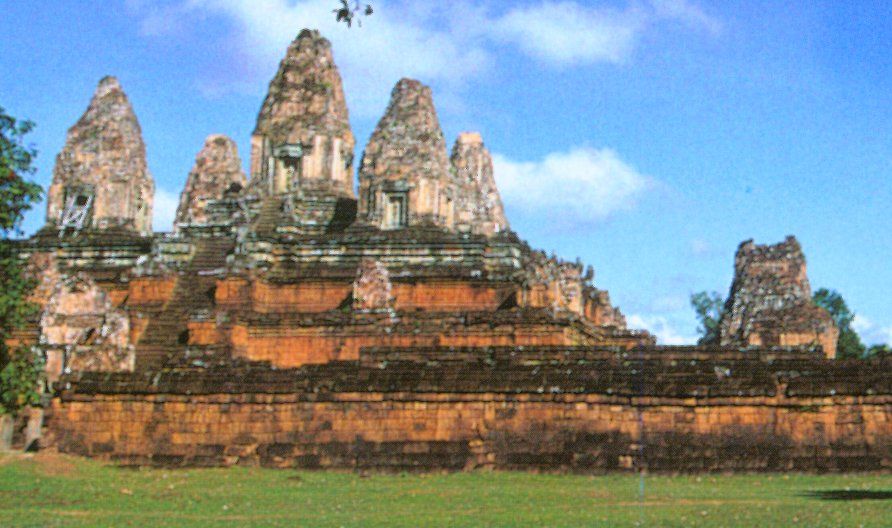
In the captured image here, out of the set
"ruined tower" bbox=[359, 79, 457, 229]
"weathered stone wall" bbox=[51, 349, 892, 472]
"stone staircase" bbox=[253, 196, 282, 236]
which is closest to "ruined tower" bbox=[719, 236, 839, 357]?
"ruined tower" bbox=[359, 79, 457, 229]

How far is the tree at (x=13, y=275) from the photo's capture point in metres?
23.0

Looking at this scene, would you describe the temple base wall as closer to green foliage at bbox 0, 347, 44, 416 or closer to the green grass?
the green grass

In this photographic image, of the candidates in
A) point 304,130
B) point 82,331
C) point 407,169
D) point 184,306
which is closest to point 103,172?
point 304,130

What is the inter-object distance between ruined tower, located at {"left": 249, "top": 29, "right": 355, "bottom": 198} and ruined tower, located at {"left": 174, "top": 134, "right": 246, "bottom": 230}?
5.42m

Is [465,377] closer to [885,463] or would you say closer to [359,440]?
[359,440]

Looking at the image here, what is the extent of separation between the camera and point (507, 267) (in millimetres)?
36094

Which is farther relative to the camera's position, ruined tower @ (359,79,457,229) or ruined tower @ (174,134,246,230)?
ruined tower @ (174,134,246,230)

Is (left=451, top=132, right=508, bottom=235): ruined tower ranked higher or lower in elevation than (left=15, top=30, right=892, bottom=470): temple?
higher

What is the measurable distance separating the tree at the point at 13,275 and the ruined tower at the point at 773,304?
1944cm

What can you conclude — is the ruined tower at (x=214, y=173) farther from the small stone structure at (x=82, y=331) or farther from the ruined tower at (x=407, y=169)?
the small stone structure at (x=82, y=331)

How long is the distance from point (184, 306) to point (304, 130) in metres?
9.49

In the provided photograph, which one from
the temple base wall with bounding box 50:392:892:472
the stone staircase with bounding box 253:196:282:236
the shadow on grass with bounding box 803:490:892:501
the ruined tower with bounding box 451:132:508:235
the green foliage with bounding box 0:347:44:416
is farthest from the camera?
the ruined tower with bounding box 451:132:508:235

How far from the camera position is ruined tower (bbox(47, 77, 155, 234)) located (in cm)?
4256

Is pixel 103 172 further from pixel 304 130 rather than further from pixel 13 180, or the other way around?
pixel 13 180
